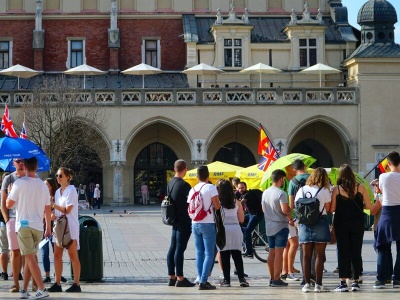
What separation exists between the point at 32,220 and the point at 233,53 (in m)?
39.4

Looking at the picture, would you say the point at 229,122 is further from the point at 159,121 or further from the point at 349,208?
the point at 349,208

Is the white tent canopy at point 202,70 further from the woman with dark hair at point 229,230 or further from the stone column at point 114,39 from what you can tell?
the woman with dark hair at point 229,230

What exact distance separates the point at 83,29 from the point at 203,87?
8.15 metres

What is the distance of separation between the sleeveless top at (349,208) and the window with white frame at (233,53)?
38342mm

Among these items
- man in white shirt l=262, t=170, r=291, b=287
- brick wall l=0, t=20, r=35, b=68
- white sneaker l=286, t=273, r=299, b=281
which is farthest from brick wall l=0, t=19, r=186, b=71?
man in white shirt l=262, t=170, r=291, b=287

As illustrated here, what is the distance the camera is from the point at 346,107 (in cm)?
5062

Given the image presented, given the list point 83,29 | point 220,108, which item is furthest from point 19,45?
point 220,108

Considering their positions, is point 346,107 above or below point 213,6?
below

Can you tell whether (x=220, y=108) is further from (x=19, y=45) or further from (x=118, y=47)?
(x=19, y=45)

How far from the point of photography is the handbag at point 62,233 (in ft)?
51.8

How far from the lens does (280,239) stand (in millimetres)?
16578

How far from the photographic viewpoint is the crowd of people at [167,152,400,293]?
1557 cm

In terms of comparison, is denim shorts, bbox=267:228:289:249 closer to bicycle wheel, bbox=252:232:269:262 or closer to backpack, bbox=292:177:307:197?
backpack, bbox=292:177:307:197

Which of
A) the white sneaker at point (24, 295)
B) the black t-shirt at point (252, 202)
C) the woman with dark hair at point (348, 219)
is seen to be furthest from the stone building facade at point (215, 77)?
the white sneaker at point (24, 295)
